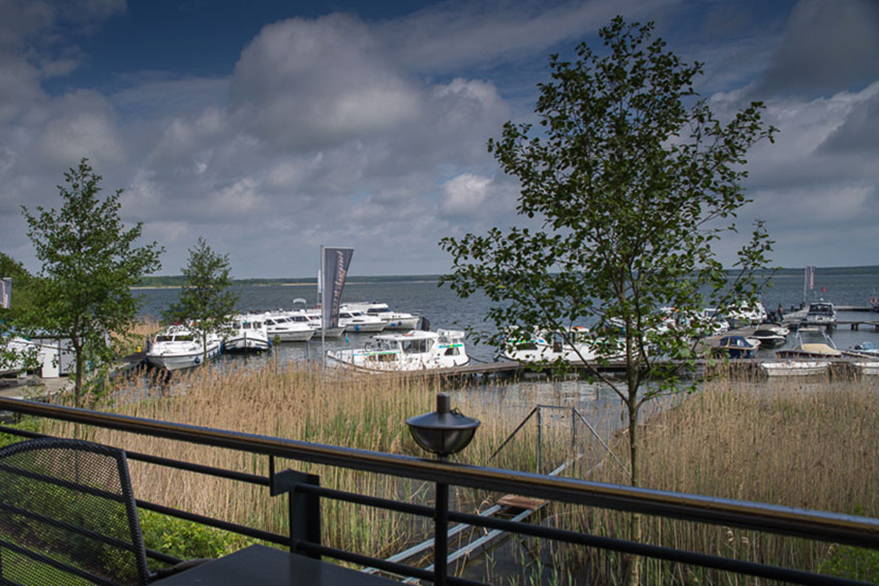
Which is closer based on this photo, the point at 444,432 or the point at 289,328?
the point at 444,432

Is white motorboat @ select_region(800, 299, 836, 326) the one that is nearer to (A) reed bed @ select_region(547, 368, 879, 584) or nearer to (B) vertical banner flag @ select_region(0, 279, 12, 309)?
(A) reed bed @ select_region(547, 368, 879, 584)

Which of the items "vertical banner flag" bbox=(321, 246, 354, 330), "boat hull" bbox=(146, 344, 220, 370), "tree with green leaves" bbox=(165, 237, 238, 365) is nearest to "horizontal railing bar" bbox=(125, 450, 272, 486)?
"vertical banner flag" bbox=(321, 246, 354, 330)

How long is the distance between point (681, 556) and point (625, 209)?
11.7 feet

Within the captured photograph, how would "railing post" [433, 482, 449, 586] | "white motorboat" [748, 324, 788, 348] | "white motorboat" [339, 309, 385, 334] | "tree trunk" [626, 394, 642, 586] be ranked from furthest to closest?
1. "white motorboat" [339, 309, 385, 334]
2. "white motorboat" [748, 324, 788, 348]
3. "tree trunk" [626, 394, 642, 586]
4. "railing post" [433, 482, 449, 586]

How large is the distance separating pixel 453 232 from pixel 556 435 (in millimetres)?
3606

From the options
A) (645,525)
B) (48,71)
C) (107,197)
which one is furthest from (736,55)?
(48,71)

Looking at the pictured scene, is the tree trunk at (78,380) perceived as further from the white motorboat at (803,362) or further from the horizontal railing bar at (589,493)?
the white motorboat at (803,362)

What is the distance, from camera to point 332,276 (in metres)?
15.3

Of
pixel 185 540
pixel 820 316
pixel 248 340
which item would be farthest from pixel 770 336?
pixel 185 540

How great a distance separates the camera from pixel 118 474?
4.70 feet

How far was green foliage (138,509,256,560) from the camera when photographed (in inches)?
155

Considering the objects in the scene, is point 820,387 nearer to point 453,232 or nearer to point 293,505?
point 453,232

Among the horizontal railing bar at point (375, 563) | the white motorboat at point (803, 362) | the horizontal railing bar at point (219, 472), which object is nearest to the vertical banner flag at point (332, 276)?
the white motorboat at point (803, 362)

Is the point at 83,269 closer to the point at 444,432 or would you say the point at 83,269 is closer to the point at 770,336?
the point at 444,432
